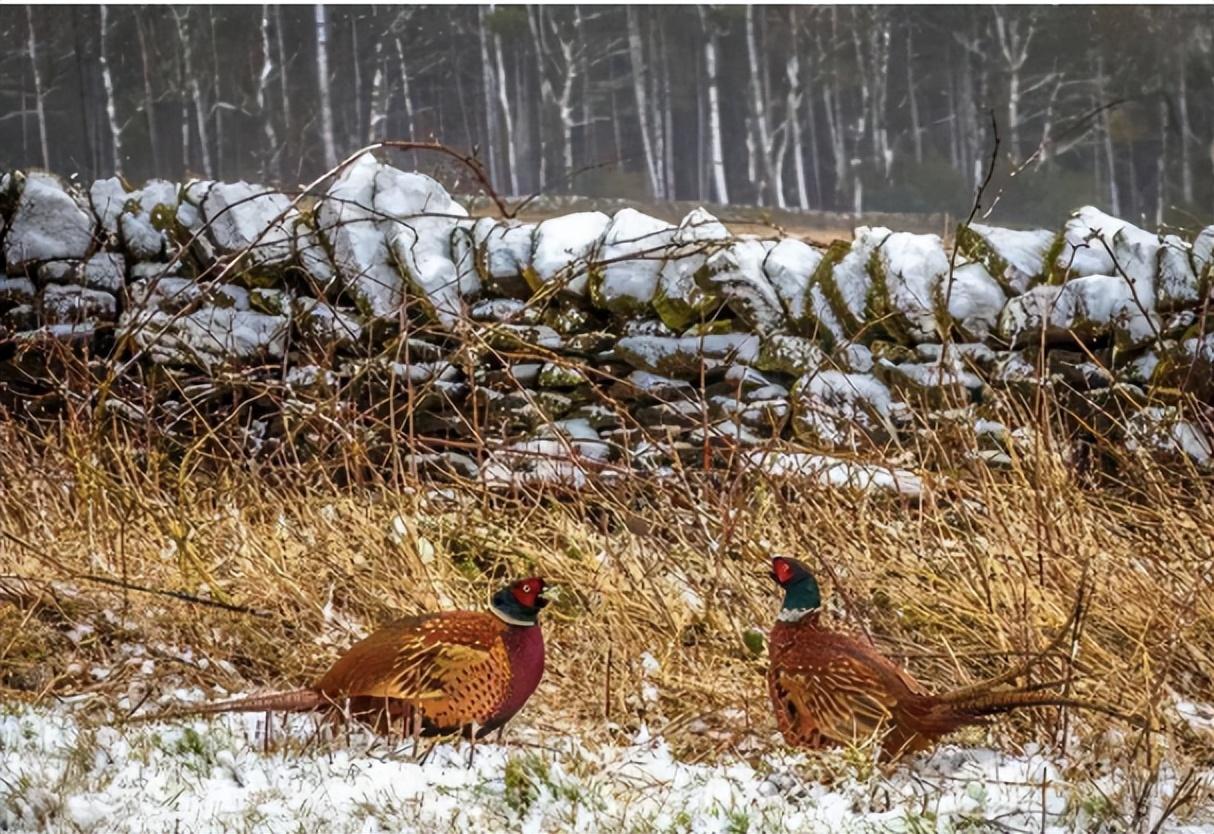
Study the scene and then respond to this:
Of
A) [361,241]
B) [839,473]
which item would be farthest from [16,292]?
[839,473]

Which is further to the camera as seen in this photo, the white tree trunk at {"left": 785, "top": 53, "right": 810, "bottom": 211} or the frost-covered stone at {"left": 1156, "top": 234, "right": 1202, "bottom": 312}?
the white tree trunk at {"left": 785, "top": 53, "right": 810, "bottom": 211}

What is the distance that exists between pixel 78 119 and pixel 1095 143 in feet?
12.7

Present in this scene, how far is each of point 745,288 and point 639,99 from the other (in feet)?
2.80

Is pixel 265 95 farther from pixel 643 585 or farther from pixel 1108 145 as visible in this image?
pixel 643 585

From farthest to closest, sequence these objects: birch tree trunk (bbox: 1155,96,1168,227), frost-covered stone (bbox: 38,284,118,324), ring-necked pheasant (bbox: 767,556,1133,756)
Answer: frost-covered stone (bbox: 38,284,118,324) < birch tree trunk (bbox: 1155,96,1168,227) < ring-necked pheasant (bbox: 767,556,1133,756)

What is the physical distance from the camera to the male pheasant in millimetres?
1990

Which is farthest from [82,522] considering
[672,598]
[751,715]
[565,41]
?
[565,41]

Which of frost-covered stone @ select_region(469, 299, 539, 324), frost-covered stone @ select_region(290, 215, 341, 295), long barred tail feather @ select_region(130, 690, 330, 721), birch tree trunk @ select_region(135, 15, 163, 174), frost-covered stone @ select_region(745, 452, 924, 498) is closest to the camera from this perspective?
long barred tail feather @ select_region(130, 690, 330, 721)

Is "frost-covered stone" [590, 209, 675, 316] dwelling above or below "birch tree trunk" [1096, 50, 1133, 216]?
below

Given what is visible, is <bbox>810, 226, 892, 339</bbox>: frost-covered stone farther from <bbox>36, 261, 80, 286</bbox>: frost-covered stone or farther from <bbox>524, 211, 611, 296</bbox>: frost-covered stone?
<bbox>36, 261, 80, 286</bbox>: frost-covered stone

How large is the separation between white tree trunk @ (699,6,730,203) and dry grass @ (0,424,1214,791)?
2.19 metres

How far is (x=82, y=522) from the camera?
3.60 meters

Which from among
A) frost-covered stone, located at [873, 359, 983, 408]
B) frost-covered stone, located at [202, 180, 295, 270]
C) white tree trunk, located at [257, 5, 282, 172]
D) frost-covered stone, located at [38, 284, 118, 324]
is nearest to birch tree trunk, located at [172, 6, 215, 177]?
white tree trunk, located at [257, 5, 282, 172]

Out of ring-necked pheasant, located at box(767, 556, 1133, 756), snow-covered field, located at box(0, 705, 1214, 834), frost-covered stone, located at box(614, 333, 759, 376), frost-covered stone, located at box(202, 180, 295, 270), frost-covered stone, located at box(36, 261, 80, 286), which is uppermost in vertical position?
frost-covered stone, located at box(202, 180, 295, 270)
